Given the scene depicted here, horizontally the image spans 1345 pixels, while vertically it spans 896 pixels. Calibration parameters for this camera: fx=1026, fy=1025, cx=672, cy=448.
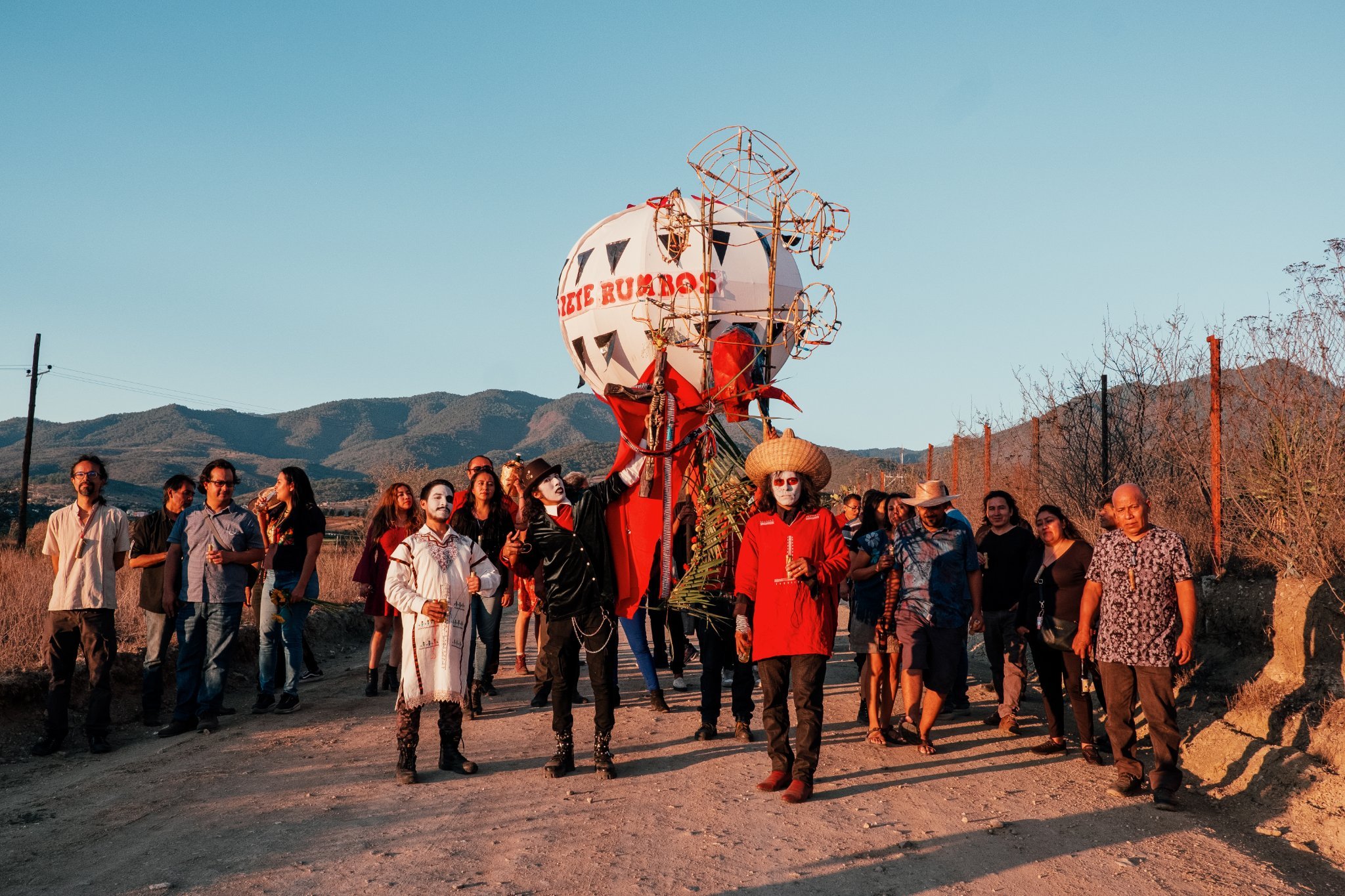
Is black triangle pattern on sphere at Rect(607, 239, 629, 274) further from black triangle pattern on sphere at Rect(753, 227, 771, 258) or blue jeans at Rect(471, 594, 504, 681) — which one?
blue jeans at Rect(471, 594, 504, 681)

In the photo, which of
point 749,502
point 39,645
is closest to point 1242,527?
point 749,502

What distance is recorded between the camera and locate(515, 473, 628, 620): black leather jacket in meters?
7.59

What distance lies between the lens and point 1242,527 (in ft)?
35.0

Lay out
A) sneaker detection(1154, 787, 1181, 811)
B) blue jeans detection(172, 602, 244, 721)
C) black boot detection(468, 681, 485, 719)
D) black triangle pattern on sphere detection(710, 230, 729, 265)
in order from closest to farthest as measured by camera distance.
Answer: sneaker detection(1154, 787, 1181, 811)
blue jeans detection(172, 602, 244, 721)
black boot detection(468, 681, 485, 719)
black triangle pattern on sphere detection(710, 230, 729, 265)

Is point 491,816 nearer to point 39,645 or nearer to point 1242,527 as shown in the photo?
point 39,645

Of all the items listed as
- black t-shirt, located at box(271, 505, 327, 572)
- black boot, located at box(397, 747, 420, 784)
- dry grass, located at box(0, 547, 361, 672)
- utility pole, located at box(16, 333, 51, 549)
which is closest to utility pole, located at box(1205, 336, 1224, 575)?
black boot, located at box(397, 747, 420, 784)

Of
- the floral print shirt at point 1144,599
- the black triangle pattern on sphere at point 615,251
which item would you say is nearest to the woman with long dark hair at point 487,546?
the black triangle pattern on sphere at point 615,251

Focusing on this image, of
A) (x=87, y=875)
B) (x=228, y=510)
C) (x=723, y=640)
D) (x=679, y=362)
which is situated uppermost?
(x=679, y=362)

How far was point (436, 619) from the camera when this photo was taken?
7141 millimetres

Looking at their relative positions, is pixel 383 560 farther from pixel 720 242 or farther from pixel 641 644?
pixel 720 242

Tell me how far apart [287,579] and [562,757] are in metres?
4.08

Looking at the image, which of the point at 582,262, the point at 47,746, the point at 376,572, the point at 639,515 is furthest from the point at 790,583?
the point at 47,746

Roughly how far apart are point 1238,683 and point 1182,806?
3054mm

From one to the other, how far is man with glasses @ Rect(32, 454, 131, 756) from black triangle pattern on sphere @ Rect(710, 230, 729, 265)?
5656mm
